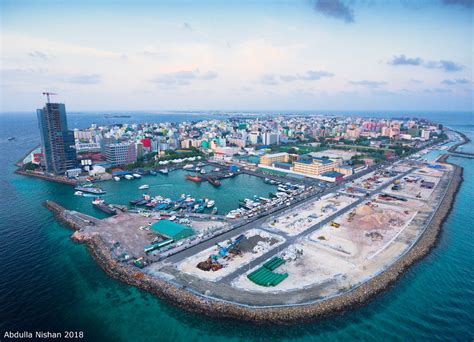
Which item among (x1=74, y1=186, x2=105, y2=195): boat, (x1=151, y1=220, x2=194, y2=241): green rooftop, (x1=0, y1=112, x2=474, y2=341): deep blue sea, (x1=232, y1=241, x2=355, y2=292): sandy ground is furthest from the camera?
(x1=74, y1=186, x2=105, y2=195): boat

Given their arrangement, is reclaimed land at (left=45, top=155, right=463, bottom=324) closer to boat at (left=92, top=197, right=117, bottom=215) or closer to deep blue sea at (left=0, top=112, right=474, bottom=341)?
deep blue sea at (left=0, top=112, right=474, bottom=341)

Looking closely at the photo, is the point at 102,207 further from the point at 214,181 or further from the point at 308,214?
the point at 308,214

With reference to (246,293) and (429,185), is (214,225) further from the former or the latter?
(429,185)

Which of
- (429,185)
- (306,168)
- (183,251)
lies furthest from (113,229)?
(429,185)

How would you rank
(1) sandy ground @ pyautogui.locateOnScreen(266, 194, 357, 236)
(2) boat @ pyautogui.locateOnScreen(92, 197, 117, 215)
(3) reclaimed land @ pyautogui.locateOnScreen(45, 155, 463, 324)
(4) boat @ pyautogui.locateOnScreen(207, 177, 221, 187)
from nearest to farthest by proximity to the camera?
(3) reclaimed land @ pyautogui.locateOnScreen(45, 155, 463, 324) → (1) sandy ground @ pyautogui.locateOnScreen(266, 194, 357, 236) → (2) boat @ pyautogui.locateOnScreen(92, 197, 117, 215) → (4) boat @ pyautogui.locateOnScreen(207, 177, 221, 187)

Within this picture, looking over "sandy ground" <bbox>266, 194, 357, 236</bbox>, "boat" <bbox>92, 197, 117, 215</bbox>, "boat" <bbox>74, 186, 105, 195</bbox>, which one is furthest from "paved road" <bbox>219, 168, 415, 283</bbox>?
"boat" <bbox>74, 186, 105, 195</bbox>

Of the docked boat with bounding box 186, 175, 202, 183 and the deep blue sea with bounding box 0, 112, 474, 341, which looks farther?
the docked boat with bounding box 186, 175, 202, 183

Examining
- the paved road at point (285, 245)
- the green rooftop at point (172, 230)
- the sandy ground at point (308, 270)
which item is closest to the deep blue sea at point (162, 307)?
the sandy ground at point (308, 270)

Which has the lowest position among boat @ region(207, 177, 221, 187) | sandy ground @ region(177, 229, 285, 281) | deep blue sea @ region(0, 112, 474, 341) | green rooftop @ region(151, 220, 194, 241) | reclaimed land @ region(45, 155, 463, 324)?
deep blue sea @ region(0, 112, 474, 341)
